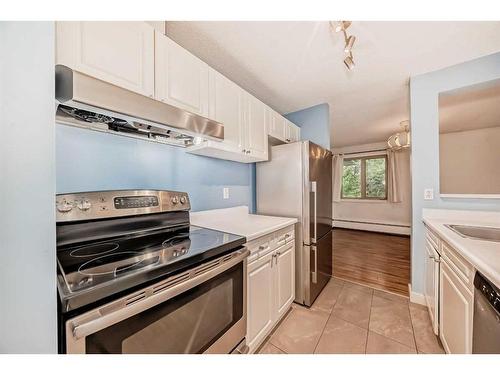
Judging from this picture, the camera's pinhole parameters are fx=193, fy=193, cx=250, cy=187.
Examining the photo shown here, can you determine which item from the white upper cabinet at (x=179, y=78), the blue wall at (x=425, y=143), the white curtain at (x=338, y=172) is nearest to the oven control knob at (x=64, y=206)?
the white upper cabinet at (x=179, y=78)

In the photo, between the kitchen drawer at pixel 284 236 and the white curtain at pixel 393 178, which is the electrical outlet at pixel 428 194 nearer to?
the kitchen drawer at pixel 284 236

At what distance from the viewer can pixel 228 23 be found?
1302 mm

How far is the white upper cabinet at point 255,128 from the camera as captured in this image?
5.84ft

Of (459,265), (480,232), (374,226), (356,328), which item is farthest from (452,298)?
→ (374,226)

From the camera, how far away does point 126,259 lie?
2.62 feet

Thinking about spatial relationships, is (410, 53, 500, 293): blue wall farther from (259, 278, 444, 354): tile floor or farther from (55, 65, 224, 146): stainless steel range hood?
(55, 65, 224, 146): stainless steel range hood

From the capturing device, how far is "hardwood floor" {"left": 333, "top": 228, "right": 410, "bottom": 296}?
7.93ft

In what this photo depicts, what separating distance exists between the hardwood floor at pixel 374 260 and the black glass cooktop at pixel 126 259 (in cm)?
222

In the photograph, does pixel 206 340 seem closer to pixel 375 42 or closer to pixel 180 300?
pixel 180 300

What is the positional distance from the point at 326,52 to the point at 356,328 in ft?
7.48

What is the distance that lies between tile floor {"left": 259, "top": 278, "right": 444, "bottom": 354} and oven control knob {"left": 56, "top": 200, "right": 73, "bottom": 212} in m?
1.50
